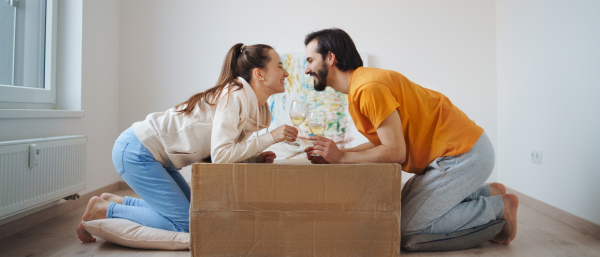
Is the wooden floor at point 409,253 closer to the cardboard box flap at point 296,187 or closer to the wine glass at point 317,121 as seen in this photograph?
the cardboard box flap at point 296,187

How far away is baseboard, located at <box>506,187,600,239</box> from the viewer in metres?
2.21

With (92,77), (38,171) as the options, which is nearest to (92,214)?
(38,171)

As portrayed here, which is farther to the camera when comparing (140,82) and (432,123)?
(140,82)

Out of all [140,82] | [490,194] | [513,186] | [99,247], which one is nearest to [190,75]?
[140,82]

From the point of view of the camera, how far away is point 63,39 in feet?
9.64

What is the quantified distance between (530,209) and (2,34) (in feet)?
12.4

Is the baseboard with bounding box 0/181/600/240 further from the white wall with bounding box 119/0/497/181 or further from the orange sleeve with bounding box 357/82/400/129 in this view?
the orange sleeve with bounding box 357/82/400/129

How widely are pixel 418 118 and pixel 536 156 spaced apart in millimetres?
1595

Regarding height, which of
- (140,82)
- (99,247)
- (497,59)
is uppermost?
(497,59)

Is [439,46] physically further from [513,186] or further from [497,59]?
[513,186]

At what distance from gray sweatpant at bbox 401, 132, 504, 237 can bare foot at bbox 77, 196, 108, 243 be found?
1.55 m

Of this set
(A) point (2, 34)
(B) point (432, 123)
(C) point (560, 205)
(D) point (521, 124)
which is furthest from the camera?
(D) point (521, 124)

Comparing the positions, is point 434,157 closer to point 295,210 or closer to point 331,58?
point 331,58

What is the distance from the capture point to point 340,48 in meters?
2.01
